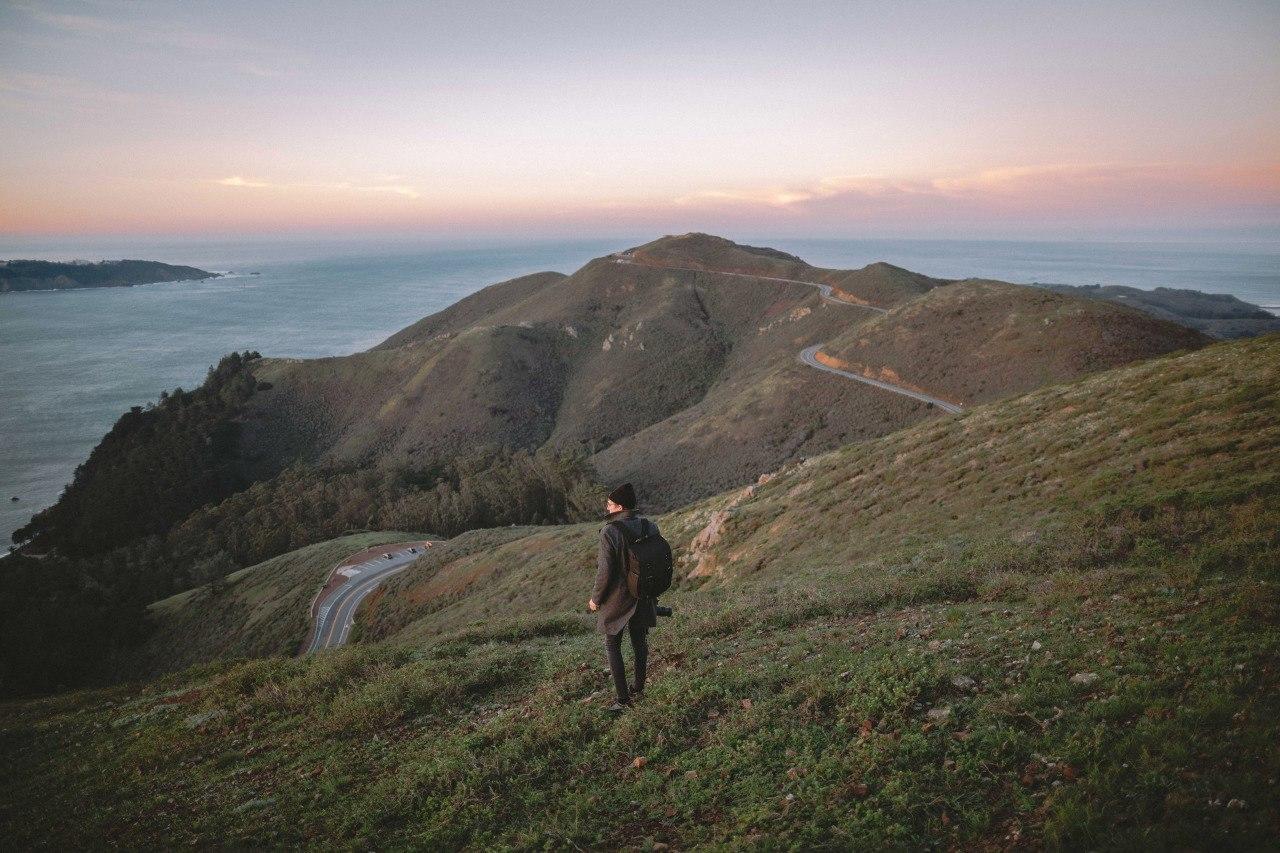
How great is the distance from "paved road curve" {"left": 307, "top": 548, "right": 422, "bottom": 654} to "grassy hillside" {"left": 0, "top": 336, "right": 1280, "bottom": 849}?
20168mm

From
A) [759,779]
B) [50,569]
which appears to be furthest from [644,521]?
[50,569]

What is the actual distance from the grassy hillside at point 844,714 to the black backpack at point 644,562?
5.39ft

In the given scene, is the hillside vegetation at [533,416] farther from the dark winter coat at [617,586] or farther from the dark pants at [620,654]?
the dark winter coat at [617,586]

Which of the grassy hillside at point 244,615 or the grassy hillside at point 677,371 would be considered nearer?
the grassy hillside at point 244,615

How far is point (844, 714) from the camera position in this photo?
667cm

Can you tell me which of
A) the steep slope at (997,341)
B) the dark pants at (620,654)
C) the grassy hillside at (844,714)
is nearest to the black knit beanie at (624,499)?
the dark pants at (620,654)

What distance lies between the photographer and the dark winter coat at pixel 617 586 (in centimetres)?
730

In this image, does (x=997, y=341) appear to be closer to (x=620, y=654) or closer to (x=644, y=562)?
(x=644, y=562)

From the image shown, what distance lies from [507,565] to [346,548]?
947 inches

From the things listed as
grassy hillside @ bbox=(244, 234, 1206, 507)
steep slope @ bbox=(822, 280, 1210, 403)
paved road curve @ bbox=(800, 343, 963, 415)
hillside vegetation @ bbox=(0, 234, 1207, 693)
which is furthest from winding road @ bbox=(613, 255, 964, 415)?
grassy hillside @ bbox=(244, 234, 1206, 507)

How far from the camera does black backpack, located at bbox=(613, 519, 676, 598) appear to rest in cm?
722

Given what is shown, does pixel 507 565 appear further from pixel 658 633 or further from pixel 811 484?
pixel 658 633

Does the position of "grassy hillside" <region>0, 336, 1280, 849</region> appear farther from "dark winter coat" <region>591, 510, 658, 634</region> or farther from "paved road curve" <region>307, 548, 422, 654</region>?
"paved road curve" <region>307, 548, 422, 654</region>

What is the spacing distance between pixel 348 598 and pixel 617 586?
132 ft
